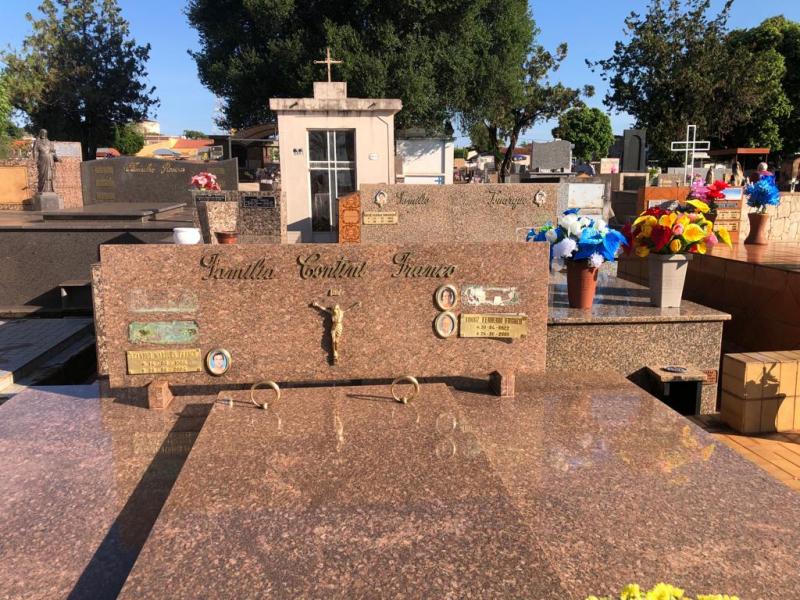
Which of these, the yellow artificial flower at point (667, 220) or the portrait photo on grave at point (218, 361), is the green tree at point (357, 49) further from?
the portrait photo on grave at point (218, 361)

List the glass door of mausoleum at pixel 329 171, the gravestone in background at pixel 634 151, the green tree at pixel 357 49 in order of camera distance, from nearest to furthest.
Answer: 1. the glass door of mausoleum at pixel 329 171
2. the green tree at pixel 357 49
3. the gravestone in background at pixel 634 151

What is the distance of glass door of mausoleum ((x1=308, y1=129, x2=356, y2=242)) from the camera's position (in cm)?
1348

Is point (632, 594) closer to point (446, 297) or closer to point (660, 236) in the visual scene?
point (446, 297)

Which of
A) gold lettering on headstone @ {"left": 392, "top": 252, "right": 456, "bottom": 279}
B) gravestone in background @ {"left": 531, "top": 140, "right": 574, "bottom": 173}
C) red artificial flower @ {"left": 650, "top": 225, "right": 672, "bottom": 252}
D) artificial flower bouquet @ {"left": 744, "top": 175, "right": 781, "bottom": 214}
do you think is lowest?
gold lettering on headstone @ {"left": 392, "top": 252, "right": 456, "bottom": 279}

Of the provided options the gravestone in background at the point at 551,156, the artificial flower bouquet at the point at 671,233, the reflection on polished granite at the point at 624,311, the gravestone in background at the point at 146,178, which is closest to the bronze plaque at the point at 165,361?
the reflection on polished granite at the point at 624,311

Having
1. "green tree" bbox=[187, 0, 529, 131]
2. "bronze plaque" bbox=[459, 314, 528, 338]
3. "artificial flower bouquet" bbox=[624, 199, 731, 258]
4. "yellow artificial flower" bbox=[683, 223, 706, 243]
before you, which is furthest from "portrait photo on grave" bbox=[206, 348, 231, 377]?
"green tree" bbox=[187, 0, 529, 131]

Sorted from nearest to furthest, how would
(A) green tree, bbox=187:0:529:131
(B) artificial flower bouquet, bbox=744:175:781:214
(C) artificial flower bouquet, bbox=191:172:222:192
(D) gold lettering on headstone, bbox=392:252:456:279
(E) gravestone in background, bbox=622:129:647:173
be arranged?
1. (D) gold lettering on headstone, bbox=392:252:456:279
2. (B) artificial flower bouquet, bbox=744:175:781:214
3. (C) artificial flower bouquet, bbox=191:172:222:192
4. (A) green tree, bbox=187:0:529:131
5. (E) gravestone in background, bbox=622:129:647:173

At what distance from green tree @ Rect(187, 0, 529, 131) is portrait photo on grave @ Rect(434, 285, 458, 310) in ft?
64.3

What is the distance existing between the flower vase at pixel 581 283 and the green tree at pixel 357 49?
18.6m

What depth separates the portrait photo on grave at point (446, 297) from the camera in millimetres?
3766

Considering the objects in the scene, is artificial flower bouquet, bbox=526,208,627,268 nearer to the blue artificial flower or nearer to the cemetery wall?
the cemetery wall

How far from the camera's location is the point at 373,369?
3785 millimetres

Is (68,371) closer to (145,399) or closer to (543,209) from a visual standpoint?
(145,399)

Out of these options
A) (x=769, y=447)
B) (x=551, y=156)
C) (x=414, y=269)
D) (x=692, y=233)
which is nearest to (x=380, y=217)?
(x=692, y=233)
